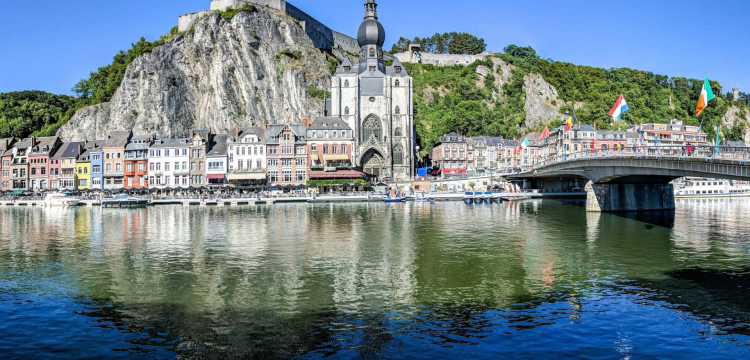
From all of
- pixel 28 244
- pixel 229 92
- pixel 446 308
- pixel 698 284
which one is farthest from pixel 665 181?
pixel 229 92

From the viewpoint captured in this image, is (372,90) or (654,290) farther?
(372,90)

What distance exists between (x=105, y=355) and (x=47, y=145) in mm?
106023

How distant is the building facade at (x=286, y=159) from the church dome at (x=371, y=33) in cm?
2790

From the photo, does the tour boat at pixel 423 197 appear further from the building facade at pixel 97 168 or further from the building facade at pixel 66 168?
the building facade at pixel 66 168

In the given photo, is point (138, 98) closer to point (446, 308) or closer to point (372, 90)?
point (372, 90)

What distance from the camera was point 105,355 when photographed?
59.9ft

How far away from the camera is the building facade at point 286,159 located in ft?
338

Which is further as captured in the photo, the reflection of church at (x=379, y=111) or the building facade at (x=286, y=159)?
the reflection of church at (x=379, y=111)

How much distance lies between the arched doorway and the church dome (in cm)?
2332

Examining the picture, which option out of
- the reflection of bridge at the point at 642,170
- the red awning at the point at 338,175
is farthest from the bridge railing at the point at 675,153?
the red awning at the point at 338,175

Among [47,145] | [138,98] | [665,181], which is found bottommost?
[665,181]

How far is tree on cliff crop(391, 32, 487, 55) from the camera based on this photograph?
187m

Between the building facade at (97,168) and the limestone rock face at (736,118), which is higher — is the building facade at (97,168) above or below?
below

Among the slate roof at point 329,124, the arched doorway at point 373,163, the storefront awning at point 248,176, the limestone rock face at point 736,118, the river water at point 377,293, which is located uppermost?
the limestone rock face at point 736,118
